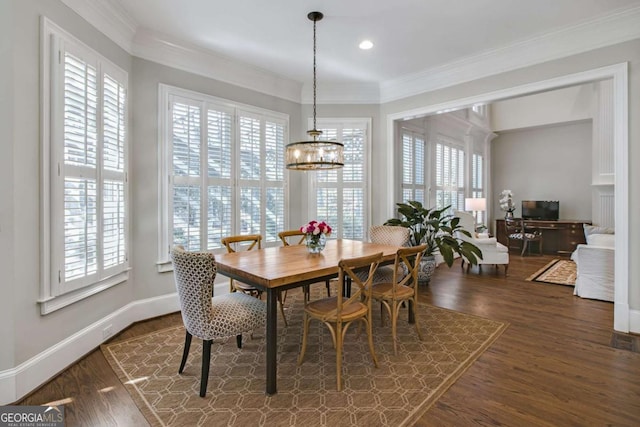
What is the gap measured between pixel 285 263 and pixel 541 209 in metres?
7.71

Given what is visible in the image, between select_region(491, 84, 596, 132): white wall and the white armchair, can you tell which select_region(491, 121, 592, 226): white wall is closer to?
select_region(491, 84, 596, 132): white wall

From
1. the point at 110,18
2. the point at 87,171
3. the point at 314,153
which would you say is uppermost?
the point at 110,18

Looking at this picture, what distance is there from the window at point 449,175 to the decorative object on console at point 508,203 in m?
1.58

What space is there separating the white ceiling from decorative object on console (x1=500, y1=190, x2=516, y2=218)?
5293 mm

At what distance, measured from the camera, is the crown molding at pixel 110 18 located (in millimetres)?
2727

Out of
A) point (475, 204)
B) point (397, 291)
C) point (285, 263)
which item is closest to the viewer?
point (285, 263)

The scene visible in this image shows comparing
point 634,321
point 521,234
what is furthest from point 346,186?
point 521,234

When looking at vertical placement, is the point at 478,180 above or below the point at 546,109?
below

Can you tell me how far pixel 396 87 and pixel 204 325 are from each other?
4.32m

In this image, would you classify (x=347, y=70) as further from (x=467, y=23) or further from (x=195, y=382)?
(x=195, y=382)

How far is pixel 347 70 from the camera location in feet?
14.8

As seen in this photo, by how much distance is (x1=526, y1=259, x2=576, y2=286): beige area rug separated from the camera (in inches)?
204

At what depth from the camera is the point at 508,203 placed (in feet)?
27.5

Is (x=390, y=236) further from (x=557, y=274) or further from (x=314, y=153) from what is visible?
(x=557, y=274)
